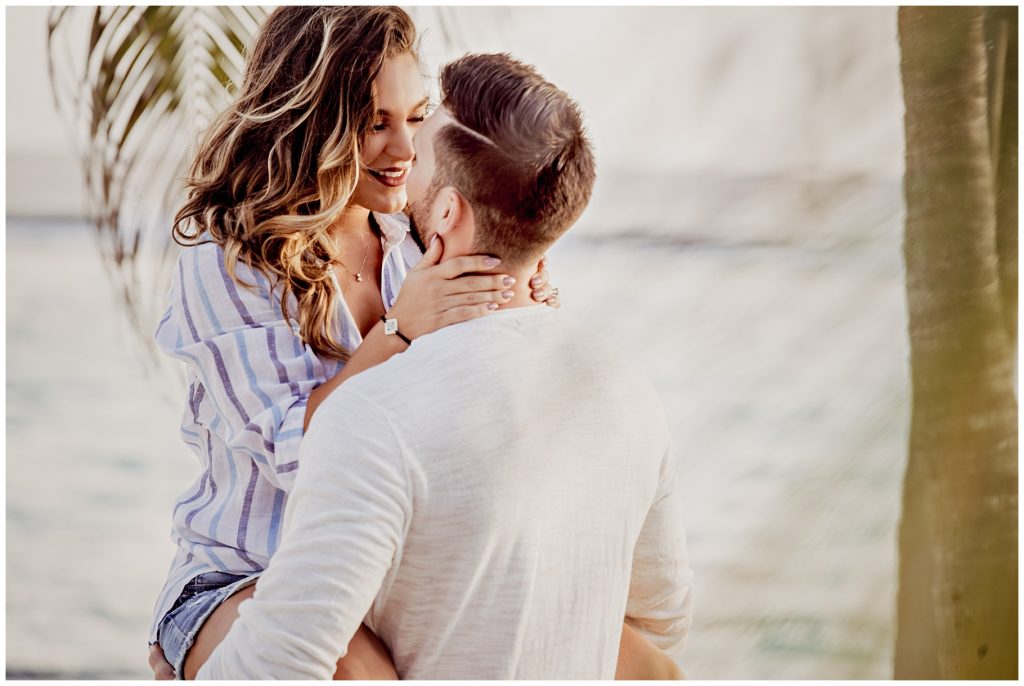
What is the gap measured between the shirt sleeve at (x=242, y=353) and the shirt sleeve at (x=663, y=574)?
0.59 meters

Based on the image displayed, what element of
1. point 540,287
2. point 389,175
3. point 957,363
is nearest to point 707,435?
point 957,363

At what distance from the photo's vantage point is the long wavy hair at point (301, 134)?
1854 mm

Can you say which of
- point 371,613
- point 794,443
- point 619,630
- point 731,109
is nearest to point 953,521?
point 794,443

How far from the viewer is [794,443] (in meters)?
2.68

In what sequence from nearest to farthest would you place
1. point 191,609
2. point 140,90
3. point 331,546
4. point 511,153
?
point 331,546, point 511,153, point 191,609, point 140,90

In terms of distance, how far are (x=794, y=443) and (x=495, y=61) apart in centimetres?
158

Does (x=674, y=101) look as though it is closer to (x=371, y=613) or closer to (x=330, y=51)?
(x=330, y=51)

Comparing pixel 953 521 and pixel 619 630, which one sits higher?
pixel 619 630

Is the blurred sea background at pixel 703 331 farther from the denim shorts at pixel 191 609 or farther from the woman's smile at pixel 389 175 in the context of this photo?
the denim shorts at pixel 191 609

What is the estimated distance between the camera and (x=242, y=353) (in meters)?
1.74

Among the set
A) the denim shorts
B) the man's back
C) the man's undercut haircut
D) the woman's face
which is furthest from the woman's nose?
the denim shorts

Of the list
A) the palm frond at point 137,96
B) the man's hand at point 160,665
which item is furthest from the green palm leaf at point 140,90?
the man's hand at point 160,665

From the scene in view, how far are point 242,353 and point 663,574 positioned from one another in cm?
80

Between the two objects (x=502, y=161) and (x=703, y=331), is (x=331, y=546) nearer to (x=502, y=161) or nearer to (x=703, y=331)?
(x=502, y=161)
